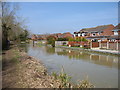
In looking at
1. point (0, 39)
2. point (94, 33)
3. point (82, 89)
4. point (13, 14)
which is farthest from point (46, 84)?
point (94, 33)

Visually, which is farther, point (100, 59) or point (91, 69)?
point (100, 59)

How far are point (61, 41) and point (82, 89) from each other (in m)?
29.2

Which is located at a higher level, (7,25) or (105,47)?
(7,25)

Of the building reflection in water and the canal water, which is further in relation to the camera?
the building reflection in water

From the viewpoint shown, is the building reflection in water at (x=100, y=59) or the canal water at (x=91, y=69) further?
the building reflection in water at (x=100, y=59)

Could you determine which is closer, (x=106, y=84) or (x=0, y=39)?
(x=106, y=84)

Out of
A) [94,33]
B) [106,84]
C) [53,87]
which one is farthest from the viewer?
[94,33]

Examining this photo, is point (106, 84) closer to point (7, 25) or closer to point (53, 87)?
point (53, 87)

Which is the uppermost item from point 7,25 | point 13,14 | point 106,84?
point 13,14

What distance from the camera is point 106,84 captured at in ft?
17.1

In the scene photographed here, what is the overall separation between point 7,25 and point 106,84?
Result: 17374mm

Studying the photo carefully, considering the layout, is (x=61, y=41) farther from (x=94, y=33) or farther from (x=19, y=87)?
(x=19, y=87)

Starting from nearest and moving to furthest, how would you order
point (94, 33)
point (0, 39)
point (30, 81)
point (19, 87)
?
point (19, 87) → point (30, 81) → point (0, 39) → point (94, 33)

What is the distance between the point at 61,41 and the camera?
33.2 metres
